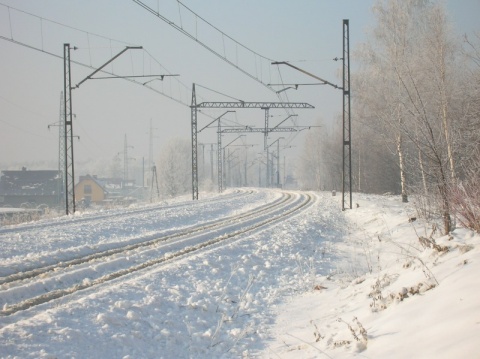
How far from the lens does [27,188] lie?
63188mm

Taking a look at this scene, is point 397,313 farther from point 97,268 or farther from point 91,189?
point 91,189

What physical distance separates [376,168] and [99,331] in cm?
4769

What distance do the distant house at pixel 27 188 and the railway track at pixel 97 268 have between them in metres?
52.1

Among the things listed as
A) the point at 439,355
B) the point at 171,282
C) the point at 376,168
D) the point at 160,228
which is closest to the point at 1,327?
the point at 171,282

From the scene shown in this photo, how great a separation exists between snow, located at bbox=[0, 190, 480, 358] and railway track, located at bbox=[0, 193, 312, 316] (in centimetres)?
5

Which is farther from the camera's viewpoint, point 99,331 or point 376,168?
point 376,168

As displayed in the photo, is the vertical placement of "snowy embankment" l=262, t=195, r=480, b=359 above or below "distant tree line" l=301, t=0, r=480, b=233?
below

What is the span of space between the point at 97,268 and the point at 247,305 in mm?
3243

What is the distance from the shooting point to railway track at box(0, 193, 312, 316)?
274 inches

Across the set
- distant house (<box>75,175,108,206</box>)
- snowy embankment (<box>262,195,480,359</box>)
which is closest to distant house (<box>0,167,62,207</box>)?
distant house (<box>75,175,108,206</box>)

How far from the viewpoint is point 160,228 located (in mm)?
16609

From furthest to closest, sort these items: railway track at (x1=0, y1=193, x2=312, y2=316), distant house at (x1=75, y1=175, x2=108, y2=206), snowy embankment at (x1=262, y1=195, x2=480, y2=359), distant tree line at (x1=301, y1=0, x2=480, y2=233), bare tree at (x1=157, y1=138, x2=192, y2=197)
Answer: bare tree at (x1=157, y1=138, x2=192, y2=197) → distant house at (x1=75, y1=175, x2=108, y2=206) → distant tree line at (x1=301, y1=0, x2=480, y2=233) → railway track at (x1=0, y1=193, x2=312, y2=316) → snowy embankment at (x1=262, y1=195, x2=480, y2=359)

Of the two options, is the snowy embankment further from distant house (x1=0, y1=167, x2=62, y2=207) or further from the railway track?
distant house (x1=0, y1=167, x2=62, y2=207)

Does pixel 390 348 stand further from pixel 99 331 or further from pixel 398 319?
pixel 99 331
